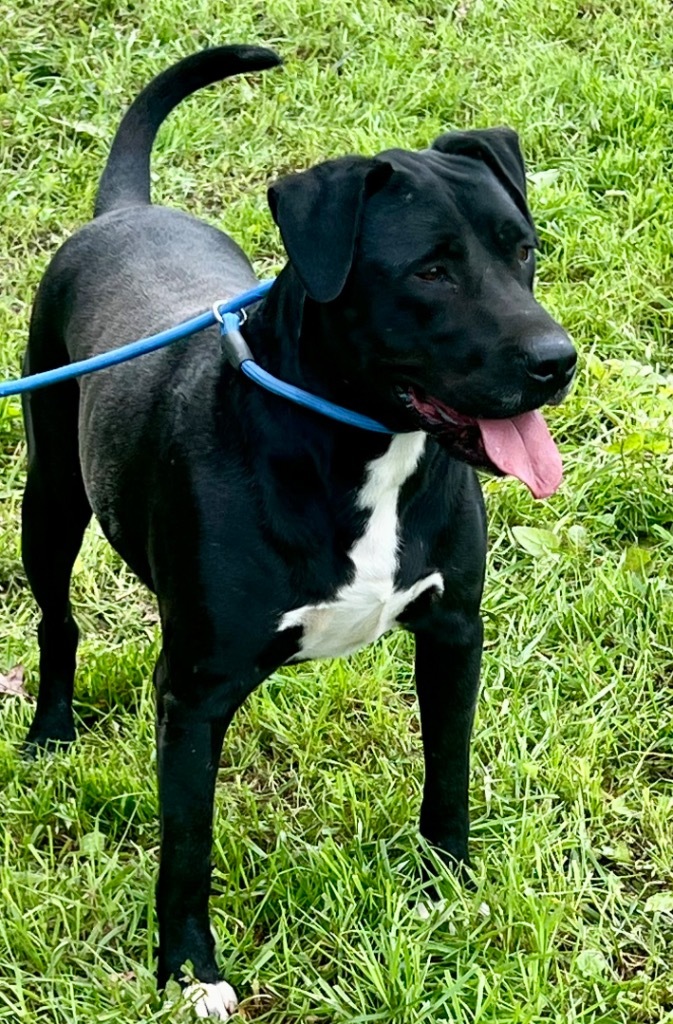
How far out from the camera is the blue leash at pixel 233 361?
259cm

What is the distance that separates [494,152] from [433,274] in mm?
406

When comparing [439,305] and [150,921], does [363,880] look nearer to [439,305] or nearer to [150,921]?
[150,921]

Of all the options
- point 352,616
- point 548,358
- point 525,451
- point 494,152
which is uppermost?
point 494,152

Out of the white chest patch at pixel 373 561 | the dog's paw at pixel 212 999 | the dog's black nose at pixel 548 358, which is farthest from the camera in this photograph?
the dog's paw at pixel 212 999

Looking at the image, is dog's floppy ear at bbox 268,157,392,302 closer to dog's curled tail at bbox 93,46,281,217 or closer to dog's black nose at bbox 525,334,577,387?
dog's black nose at bbox 525,334,577,387

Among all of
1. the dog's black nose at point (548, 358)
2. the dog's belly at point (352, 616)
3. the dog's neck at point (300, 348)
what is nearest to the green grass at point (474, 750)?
the dog's belly at point (352, 616)

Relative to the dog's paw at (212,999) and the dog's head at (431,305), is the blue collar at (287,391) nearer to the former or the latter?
the dog's head at (431,305)

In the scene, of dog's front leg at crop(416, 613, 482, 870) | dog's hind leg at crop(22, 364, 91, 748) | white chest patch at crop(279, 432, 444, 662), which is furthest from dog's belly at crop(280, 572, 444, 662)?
dog's hind leg at crop(22, 364, 91, 748)

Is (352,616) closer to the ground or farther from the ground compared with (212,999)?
farther from the ground

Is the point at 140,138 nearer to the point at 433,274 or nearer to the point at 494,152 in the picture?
the point at 494,152

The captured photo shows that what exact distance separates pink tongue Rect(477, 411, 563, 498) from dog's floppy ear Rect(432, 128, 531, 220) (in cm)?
44

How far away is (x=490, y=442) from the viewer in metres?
2.53

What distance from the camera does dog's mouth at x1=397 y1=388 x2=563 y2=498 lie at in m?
2.53

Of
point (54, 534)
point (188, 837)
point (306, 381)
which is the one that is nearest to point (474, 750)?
point (188, 837)
